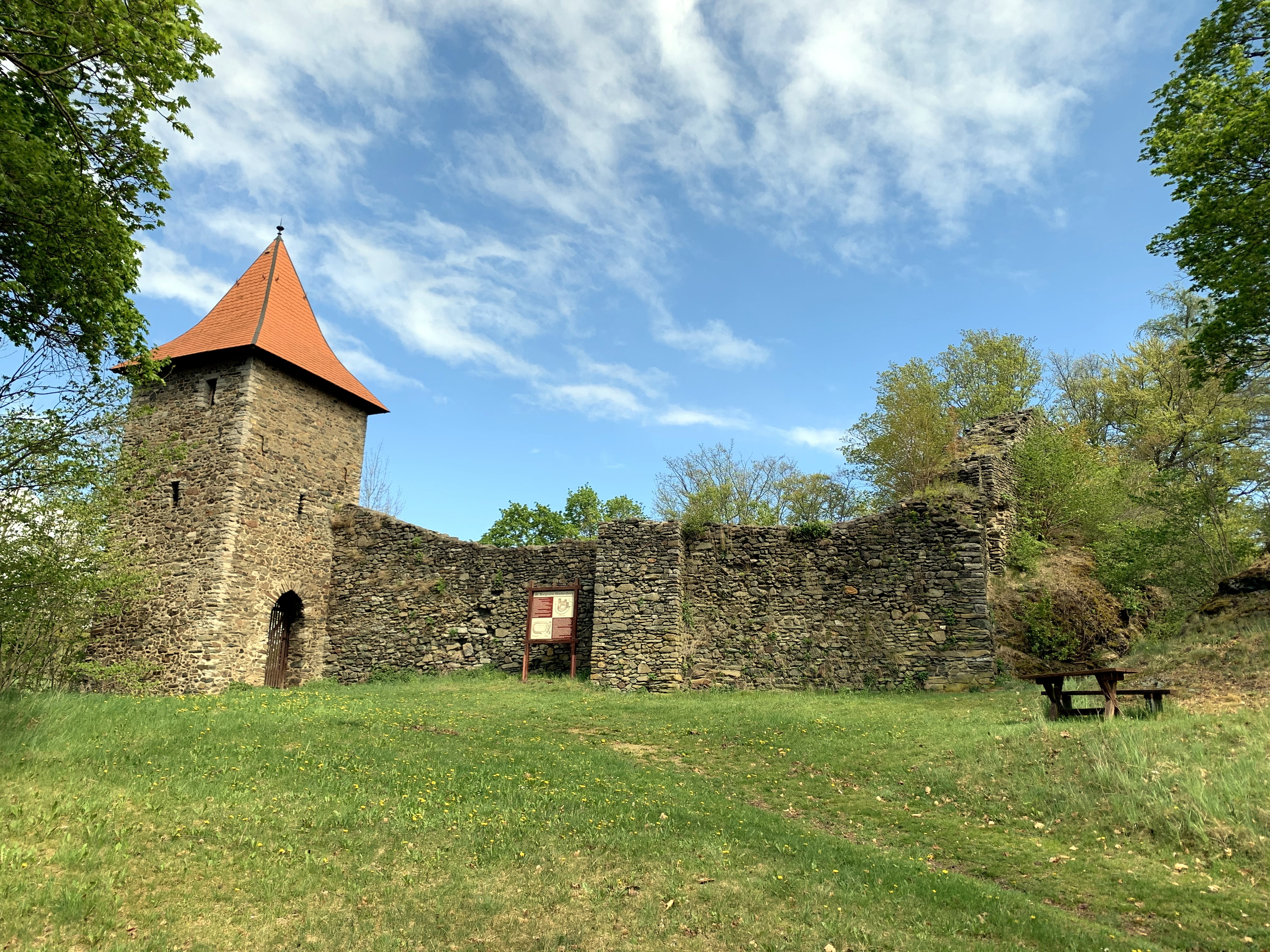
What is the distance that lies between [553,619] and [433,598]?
11.6 ft

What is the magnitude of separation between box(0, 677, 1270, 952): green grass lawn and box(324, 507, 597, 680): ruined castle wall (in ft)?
22.8

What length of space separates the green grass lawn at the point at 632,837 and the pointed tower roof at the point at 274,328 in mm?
9985

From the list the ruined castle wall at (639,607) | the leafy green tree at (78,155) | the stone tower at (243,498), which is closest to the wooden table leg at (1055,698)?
the ruined castle wall at (639,607)

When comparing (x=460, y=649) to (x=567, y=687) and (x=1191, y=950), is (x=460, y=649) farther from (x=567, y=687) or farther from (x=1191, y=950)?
(x=1191, y=950)

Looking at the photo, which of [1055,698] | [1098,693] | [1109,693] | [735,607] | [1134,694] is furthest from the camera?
[735,607]

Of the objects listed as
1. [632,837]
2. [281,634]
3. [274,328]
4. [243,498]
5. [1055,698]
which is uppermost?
[274,328]

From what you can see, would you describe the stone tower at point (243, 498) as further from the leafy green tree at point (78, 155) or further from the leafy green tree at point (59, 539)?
the leafy green tree at point (78, 155)

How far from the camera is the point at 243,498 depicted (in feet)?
54.0

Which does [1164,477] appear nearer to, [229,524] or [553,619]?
[553,619]

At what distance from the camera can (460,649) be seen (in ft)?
56.6

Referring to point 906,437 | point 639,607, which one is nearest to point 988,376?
point 906,437

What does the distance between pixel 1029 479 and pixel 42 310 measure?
63.0 feet

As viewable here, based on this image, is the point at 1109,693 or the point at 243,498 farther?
the point at 243,498

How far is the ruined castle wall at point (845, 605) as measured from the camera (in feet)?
45.1
